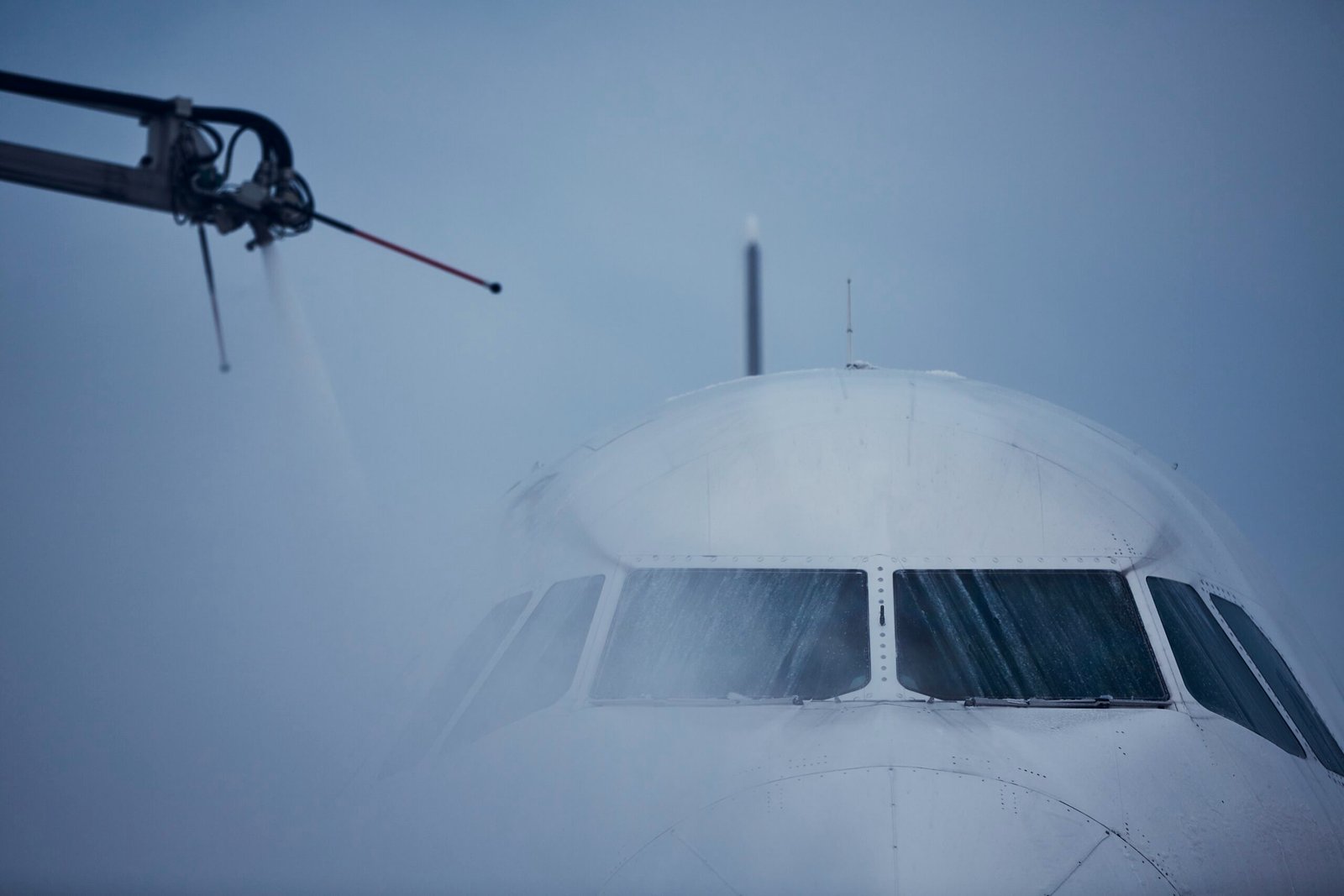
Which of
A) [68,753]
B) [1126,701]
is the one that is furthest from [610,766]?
[68,753]

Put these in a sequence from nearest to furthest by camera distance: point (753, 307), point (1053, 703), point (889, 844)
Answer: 1. point (889, 844)
2. point (1053, 703)
3. point (753, 307)

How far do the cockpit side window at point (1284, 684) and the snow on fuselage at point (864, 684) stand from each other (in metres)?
0.03

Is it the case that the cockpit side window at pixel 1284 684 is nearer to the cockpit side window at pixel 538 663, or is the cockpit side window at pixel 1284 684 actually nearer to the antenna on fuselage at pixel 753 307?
the cockpit side window at pixel 538 663

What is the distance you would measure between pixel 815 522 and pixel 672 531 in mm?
660

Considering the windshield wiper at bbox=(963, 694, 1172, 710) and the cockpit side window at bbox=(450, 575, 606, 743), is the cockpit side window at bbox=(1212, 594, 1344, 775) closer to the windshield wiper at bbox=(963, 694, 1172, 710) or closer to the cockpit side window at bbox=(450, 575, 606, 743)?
the windshield wiper at bbox=(963, 694, 1172, 710)

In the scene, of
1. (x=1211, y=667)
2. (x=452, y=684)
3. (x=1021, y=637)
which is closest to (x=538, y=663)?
(x=452, y=684)

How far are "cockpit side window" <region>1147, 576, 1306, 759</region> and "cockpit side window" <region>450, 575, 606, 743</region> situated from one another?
2.53 metres

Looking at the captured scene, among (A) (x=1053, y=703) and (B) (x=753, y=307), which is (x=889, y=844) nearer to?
(A) (x=1053, y=703)

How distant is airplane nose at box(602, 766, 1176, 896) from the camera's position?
4.00 metres

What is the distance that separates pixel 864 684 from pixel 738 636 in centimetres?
60

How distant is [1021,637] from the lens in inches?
213

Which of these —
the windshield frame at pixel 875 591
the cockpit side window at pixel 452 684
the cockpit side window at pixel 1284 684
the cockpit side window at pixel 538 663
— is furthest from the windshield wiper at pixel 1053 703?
the cockpit side window at pixel 452 684

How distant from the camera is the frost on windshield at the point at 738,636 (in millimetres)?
5293

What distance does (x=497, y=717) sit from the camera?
5539 mm
